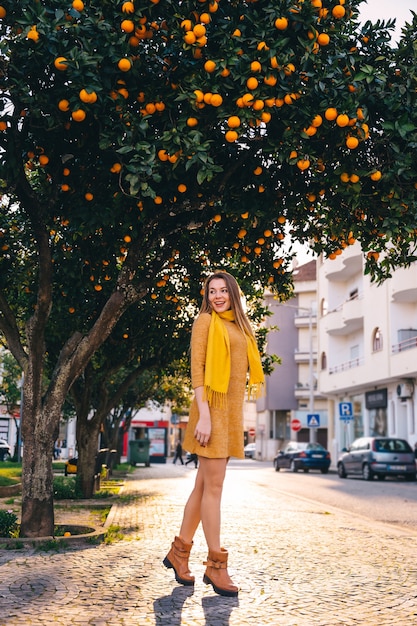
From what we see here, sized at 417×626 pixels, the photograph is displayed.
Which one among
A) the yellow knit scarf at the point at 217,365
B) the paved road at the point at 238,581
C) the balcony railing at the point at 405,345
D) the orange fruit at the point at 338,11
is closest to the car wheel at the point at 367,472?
the balcony railing at the point at 405,345

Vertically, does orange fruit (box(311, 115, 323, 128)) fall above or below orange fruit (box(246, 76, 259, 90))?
below

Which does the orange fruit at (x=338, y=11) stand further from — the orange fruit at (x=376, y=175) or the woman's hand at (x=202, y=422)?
the woman's hand at (x=202, y=422)

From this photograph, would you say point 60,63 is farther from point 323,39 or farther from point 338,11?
point 338,11

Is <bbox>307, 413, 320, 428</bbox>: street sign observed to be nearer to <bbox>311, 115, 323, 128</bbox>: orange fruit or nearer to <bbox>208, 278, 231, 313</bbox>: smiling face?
<bbox>311, 115, 323, 128</bbox>: orange fruit

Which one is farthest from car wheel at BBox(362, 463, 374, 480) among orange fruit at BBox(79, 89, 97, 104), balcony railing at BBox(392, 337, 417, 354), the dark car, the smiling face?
orange fruit at BBox(79, 89, 97, 104)

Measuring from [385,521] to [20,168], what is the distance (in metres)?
7.93

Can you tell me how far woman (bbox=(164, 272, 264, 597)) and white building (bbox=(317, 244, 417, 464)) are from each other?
22375 millimetres

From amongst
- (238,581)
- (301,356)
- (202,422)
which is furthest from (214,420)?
(301,356)

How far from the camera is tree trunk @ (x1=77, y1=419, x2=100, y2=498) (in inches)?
573

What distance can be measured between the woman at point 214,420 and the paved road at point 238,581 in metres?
0.20

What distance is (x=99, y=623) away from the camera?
159 inches

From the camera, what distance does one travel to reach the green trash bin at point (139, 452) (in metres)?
41.8

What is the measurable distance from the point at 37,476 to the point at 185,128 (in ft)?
12.6

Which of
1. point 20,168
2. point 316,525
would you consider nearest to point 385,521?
point 316,525
